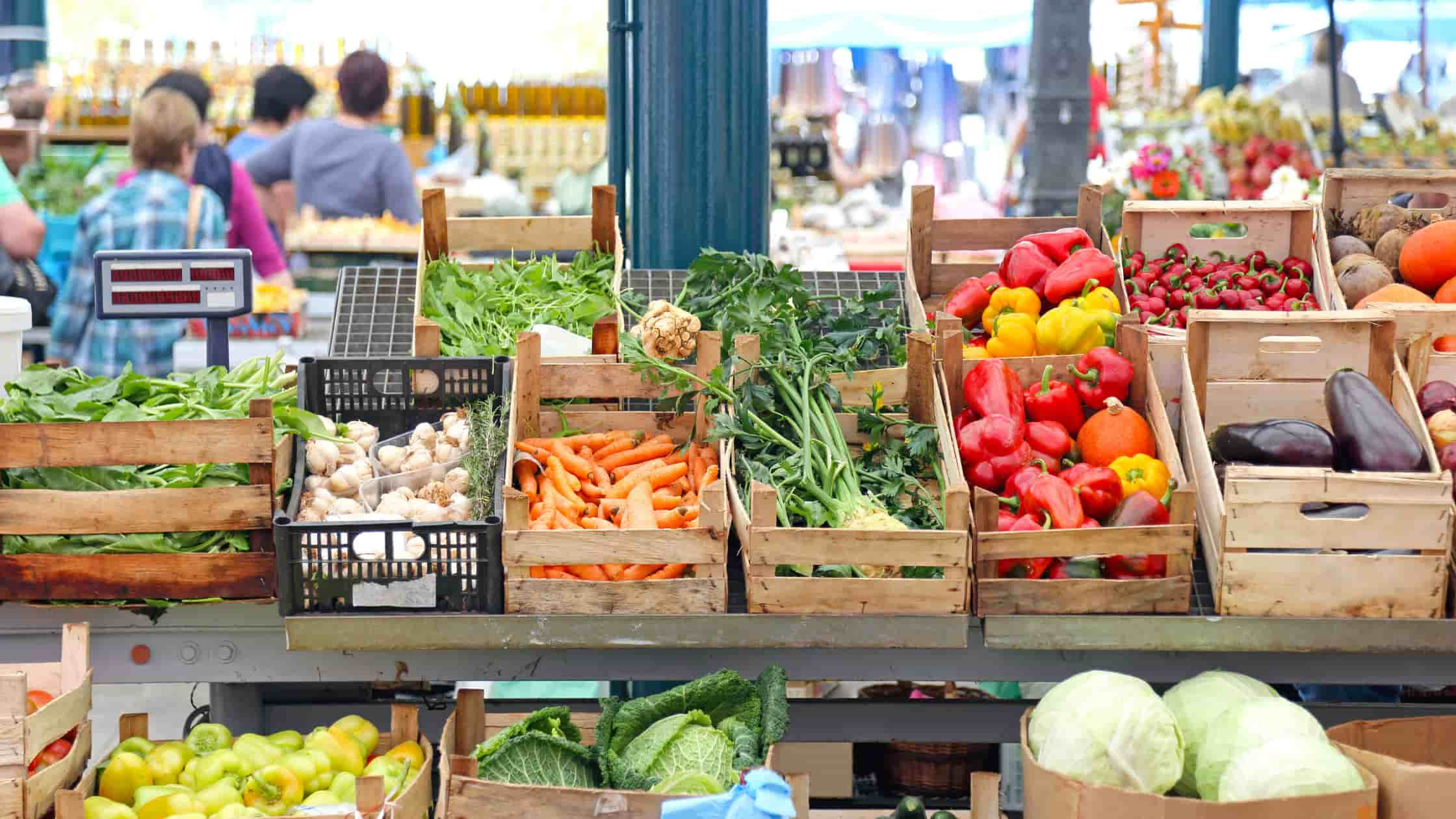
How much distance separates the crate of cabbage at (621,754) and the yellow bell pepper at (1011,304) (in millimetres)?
1204

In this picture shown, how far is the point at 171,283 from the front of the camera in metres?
3.29

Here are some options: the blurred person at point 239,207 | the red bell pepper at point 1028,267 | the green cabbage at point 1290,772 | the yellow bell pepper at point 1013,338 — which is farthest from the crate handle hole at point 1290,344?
the blurred person at point 239,207

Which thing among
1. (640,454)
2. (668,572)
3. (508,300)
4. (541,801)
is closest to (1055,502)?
(668,572)

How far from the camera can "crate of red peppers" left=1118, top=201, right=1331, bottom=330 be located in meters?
3.47

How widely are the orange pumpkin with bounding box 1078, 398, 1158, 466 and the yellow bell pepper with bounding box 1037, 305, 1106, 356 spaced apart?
12.0 inches

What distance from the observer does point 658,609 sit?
260cm

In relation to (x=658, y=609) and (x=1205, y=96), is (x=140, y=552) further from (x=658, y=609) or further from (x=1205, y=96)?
(x=1205, y=96)

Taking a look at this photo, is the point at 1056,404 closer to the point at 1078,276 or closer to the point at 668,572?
the point at 1078,276

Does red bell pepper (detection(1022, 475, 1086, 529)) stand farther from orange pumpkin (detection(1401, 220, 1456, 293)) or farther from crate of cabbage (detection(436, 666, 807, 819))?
orange pumpkin (detection(1401, 220, 1456, 293))

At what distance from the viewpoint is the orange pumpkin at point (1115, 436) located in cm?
289

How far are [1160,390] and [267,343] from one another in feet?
16.6

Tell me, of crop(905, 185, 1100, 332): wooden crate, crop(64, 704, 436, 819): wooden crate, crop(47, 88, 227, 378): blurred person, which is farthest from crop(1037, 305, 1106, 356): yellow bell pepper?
crop(47, 88, 227, 378): blurred person

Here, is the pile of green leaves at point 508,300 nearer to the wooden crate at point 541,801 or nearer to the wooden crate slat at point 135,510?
the wooden crate slat at point 135,510

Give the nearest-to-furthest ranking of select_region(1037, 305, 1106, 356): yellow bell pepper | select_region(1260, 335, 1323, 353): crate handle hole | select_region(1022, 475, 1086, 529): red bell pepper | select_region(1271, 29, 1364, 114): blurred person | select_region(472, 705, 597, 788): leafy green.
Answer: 1. select_region(472, 705, 597, 788): leafy green
2. select_region(1022, 475, 1086, 529): red bell pepper
3. select_region(1260, 335, 1323, 353): crate handle hole
4. select_region(1037, 305, 1106, 356): yellow bell pepper
5. select_region(1271, 29, 1364, 114): blurred person
